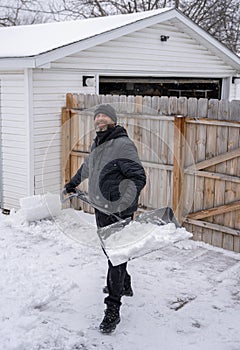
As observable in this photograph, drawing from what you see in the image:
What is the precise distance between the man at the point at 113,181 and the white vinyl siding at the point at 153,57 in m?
3.65

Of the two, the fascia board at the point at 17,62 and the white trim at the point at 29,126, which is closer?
the fascia board at the point at 17,62

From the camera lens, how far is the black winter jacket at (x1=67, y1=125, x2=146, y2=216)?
4082 mm

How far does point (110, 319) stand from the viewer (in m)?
4.07

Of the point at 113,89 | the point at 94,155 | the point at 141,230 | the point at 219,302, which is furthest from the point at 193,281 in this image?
the point at 113,89

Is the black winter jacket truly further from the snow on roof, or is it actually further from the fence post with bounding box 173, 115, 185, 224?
the snow on roof

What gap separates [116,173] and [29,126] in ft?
11.7

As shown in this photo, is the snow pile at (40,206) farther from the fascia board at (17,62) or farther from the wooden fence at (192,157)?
the fascia board at (17,62)

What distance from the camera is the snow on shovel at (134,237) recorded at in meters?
4.10

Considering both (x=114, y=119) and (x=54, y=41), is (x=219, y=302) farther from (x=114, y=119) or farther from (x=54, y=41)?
(x=54, y=41)

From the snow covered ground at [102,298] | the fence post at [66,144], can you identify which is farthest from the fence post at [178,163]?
the fence post at [66,144]

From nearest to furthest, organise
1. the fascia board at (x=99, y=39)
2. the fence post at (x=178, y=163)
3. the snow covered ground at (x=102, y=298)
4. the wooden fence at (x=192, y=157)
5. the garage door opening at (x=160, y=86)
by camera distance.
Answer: the snow covered ground at (x=102, y=298)
the wooden fence at (x=192, y=157)
the fence post at (x=178, y=163)
the fascia board at (x=99, y=39)
the garage door opening at (x=160, y=86)

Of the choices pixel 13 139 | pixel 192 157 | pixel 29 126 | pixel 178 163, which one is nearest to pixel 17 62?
pixel 29 126

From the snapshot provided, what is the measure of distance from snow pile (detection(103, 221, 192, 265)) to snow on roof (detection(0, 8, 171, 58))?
3.68 meters

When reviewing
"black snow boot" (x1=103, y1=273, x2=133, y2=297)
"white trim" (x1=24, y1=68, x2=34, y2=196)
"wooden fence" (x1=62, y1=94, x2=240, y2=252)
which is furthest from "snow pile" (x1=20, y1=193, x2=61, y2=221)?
"black snow boot" (x1=103, y1=273, x2=133, y2=297)
